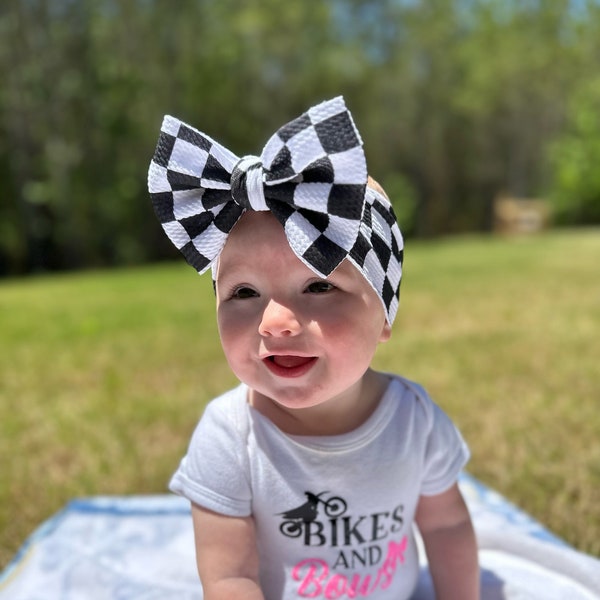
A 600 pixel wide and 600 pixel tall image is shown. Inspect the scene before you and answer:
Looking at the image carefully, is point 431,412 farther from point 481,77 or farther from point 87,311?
point 481,77

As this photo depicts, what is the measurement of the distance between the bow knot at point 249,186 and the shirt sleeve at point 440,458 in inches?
24.2

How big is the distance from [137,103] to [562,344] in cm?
1189

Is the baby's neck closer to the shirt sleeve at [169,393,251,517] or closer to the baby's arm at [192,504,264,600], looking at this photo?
the shirt sleeve at [169,393,251,517]

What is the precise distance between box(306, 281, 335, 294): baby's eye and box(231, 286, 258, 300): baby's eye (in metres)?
0.10

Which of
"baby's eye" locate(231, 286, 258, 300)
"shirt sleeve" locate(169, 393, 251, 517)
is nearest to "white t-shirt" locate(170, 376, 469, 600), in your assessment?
"shirt sleeve" locate(169, 393, 251, 517)

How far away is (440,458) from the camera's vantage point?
62.0 inches

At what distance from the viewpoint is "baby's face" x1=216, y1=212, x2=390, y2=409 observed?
130cm

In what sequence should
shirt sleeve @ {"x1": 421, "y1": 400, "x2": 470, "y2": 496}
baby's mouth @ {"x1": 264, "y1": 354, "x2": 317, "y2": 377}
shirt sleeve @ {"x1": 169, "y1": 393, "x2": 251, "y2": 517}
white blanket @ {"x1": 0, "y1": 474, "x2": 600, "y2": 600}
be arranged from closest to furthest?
baby's mouth @ {"x1": 264, "y1": 354, "x2": 317, "y2": 377}, shirt sleeve @ {"x1": 169, "y1": 393, "x2": 251, "y2": 517}, shirt sleeve @ {"x1": 421, "y1": 400, "x2": 470, "y2": 496}, white blanket @ {"x1": 0, "y1": 474, "x2": 600, "y2": 600}

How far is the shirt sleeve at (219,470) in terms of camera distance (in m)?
1.44

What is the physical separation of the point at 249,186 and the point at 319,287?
0.22 metres

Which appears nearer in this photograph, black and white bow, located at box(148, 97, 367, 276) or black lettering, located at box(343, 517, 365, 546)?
black and white bow, located at box(148, 97, 367, 276)

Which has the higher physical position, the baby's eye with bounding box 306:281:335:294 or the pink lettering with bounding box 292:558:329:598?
the baby's eye with bounding box 306:281:335:294

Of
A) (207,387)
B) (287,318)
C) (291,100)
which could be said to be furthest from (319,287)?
(291,100)

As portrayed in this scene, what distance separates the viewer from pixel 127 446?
9.43 ft
